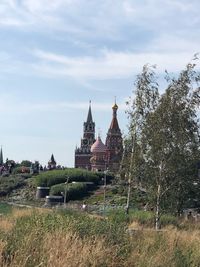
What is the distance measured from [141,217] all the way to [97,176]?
2086 inches

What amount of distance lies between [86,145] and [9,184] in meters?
61.0

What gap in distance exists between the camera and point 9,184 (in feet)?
256

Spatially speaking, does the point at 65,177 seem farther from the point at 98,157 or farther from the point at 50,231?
the point at 50,231

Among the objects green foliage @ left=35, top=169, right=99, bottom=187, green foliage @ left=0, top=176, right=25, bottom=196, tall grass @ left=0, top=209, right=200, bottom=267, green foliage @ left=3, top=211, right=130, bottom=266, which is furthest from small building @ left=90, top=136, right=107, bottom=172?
green foliage @ left=3, top=211, right=130, bottom=266

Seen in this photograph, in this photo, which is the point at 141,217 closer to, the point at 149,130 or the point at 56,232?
the point at 149,130

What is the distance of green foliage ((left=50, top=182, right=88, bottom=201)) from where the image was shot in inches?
2564

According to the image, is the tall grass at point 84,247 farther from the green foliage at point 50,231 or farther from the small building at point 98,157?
the small building at point 98,157

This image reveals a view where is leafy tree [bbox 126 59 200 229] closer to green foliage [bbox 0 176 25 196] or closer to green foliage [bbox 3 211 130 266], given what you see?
green foliage [bbox 3 211 130 266]

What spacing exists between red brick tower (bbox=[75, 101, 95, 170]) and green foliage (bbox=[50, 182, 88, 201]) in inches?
2472

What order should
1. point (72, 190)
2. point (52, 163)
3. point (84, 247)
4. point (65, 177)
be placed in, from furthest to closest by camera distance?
point (52, 163) → point (65, 177) → point (72, 190) → point (84, 247)

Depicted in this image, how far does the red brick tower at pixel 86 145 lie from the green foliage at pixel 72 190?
6279cm

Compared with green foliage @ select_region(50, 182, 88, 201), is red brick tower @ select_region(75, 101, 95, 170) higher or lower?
higher

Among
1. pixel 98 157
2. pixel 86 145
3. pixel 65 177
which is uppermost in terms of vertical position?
pixel 86 145

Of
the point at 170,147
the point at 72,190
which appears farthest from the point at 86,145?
the point at 170,147
